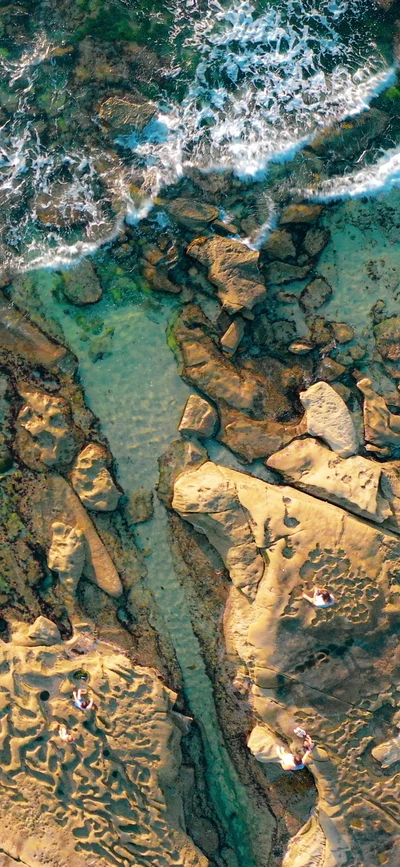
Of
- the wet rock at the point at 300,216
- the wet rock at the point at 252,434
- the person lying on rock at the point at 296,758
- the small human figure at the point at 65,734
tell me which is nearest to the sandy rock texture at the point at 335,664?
the person lying on rock at the point at 296,758

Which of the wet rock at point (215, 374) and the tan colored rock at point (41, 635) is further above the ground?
the wet rock at point (215, 374)

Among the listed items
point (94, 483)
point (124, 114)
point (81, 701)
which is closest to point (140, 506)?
point (94, 483)

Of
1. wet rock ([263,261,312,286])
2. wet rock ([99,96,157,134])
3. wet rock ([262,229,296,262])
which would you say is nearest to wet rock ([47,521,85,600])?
wet rock ([263,261,312,286])

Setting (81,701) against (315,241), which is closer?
(81,701)

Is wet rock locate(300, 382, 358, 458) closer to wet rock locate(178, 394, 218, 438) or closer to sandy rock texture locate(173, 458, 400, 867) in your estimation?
sandy rock texture locate(173, 458, 400, 867)

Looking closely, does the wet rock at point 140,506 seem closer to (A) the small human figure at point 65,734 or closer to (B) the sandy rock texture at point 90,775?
(B) the sandy rock texture at point 90,775

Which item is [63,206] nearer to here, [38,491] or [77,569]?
[38,491]

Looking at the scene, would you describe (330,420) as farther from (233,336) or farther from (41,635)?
(41,635)
